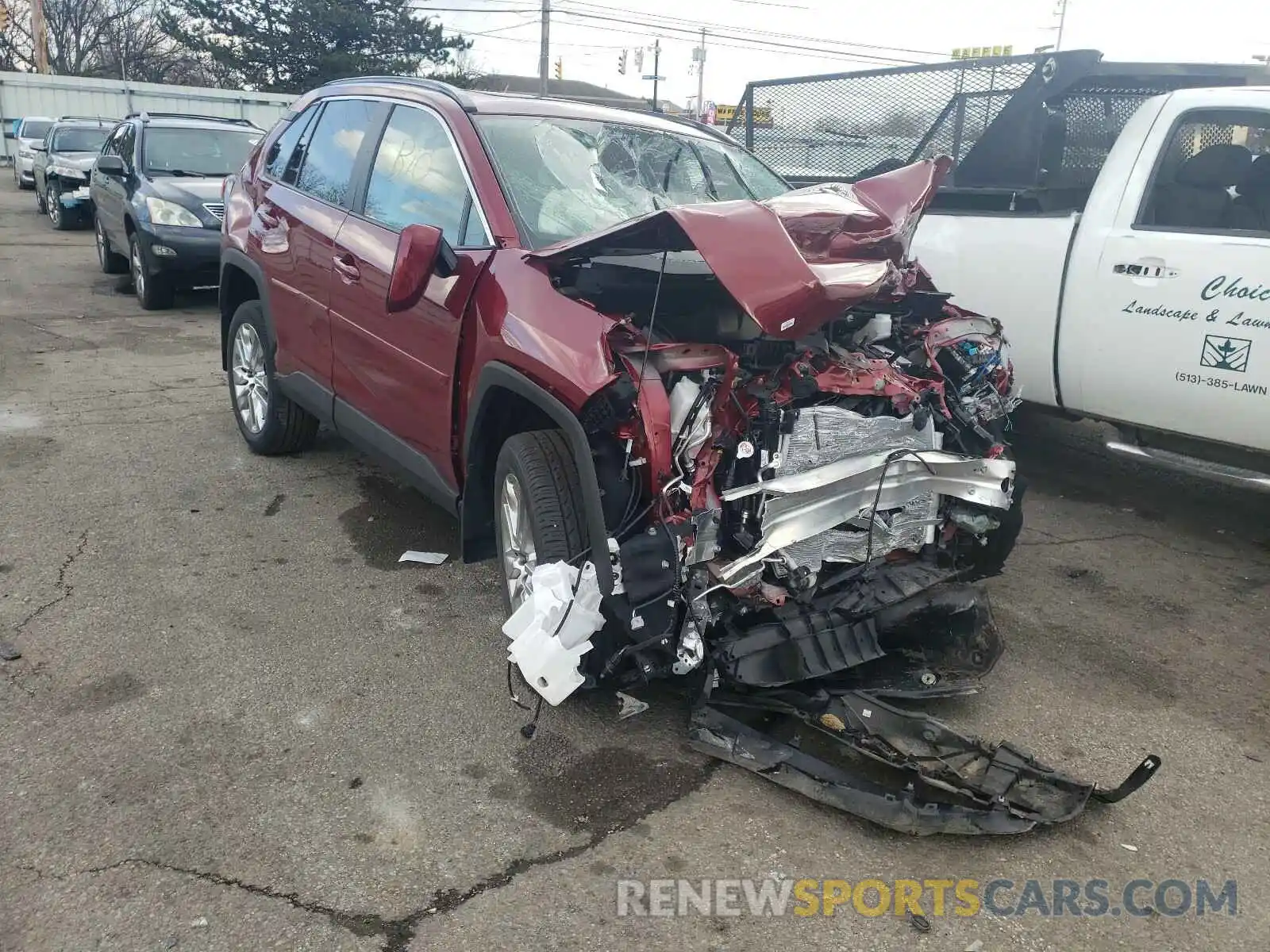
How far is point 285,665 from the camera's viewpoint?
142 inches

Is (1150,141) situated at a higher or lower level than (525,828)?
higher

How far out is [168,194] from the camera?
10.2 meters

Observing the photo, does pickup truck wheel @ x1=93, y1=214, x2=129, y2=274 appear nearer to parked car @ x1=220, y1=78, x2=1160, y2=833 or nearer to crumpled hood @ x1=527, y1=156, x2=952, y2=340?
parked car @ x1=220, y1=78, x2=1160, y2=833

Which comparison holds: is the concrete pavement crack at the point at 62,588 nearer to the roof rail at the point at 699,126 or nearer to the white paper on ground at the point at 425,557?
the white paper on ground at the point at 425,557

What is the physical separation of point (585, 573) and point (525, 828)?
29.6 inches

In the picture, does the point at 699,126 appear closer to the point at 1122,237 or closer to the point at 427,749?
the point at 1122,237

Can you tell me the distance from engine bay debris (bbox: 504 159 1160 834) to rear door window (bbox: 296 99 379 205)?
174cm

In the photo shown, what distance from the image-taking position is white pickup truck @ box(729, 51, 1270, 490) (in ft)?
15.2

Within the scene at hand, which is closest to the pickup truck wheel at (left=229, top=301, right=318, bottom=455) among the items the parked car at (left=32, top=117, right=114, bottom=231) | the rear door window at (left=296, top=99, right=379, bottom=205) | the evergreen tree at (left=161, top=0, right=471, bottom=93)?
the rear door window at (left=296, top=99, right=379, bottom=205)

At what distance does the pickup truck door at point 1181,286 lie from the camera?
4555 millimetres

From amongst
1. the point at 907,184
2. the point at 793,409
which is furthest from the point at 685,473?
the point at 907,184

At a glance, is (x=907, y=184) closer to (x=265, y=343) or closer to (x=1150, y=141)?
(x=1150, y=141)

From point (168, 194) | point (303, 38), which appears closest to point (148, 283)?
point (168, 194)

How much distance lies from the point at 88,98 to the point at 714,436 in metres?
36.1
